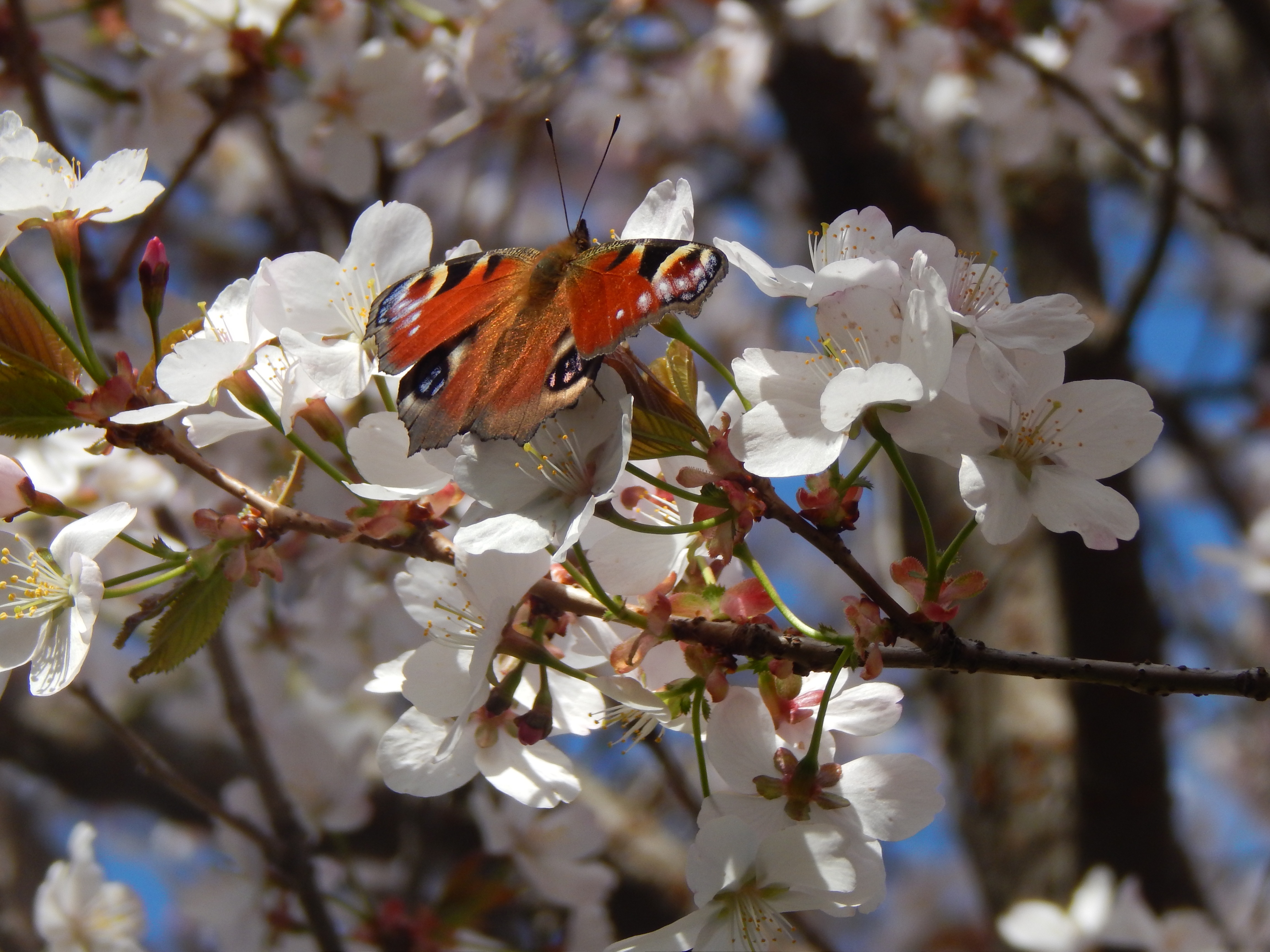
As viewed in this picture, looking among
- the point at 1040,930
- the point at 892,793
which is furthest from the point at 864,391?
the point at 1040,930

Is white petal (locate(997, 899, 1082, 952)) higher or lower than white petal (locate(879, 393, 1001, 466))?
lower

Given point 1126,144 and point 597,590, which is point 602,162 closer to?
point 597,590

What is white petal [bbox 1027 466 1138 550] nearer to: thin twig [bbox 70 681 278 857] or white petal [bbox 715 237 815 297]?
white petal [bbox 715 237 815 297]

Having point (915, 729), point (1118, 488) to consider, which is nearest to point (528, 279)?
point (1118, 488)

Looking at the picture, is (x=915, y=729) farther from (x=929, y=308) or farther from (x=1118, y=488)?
(x=929, y=308)

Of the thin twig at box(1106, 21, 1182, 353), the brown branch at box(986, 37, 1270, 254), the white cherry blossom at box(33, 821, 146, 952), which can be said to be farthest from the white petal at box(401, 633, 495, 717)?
the thin twig at box(1106, 21, 1182, 353)
